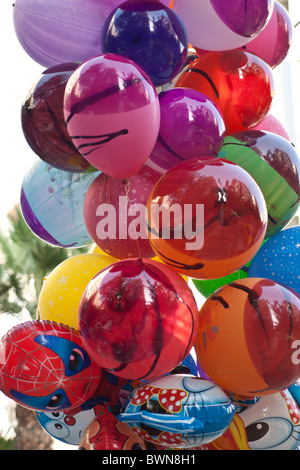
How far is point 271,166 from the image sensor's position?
1.75m

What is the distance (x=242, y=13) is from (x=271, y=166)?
0.50m

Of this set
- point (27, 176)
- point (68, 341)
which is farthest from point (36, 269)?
point (68, 341)

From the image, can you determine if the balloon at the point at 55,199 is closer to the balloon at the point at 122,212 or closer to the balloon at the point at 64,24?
the balloon at the point at 122,212

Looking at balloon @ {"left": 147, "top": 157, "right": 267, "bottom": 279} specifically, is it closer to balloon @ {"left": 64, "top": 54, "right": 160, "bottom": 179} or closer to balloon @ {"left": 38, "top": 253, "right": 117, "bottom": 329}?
balloon @ {"left": 64, "top": 54, "right": 160, "bottom": 179}

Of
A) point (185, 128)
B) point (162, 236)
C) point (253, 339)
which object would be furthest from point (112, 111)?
point (253, 339)

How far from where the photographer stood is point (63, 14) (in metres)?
1.75

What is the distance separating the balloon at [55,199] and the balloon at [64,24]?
16.6 inches

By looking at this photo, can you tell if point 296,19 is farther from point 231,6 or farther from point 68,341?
point 68,341

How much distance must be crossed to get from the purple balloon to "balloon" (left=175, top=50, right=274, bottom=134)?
14 centimetres

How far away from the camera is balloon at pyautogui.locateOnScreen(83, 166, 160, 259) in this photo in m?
1.66

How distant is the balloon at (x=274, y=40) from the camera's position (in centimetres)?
208

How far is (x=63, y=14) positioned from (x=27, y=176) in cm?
60

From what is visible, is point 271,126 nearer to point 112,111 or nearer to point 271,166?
point 271,166

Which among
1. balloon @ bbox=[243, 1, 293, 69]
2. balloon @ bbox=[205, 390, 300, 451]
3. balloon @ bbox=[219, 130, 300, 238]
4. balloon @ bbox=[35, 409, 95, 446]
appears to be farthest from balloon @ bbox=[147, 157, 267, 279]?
balloon @ bbox=[243, 1, 293, 69]
